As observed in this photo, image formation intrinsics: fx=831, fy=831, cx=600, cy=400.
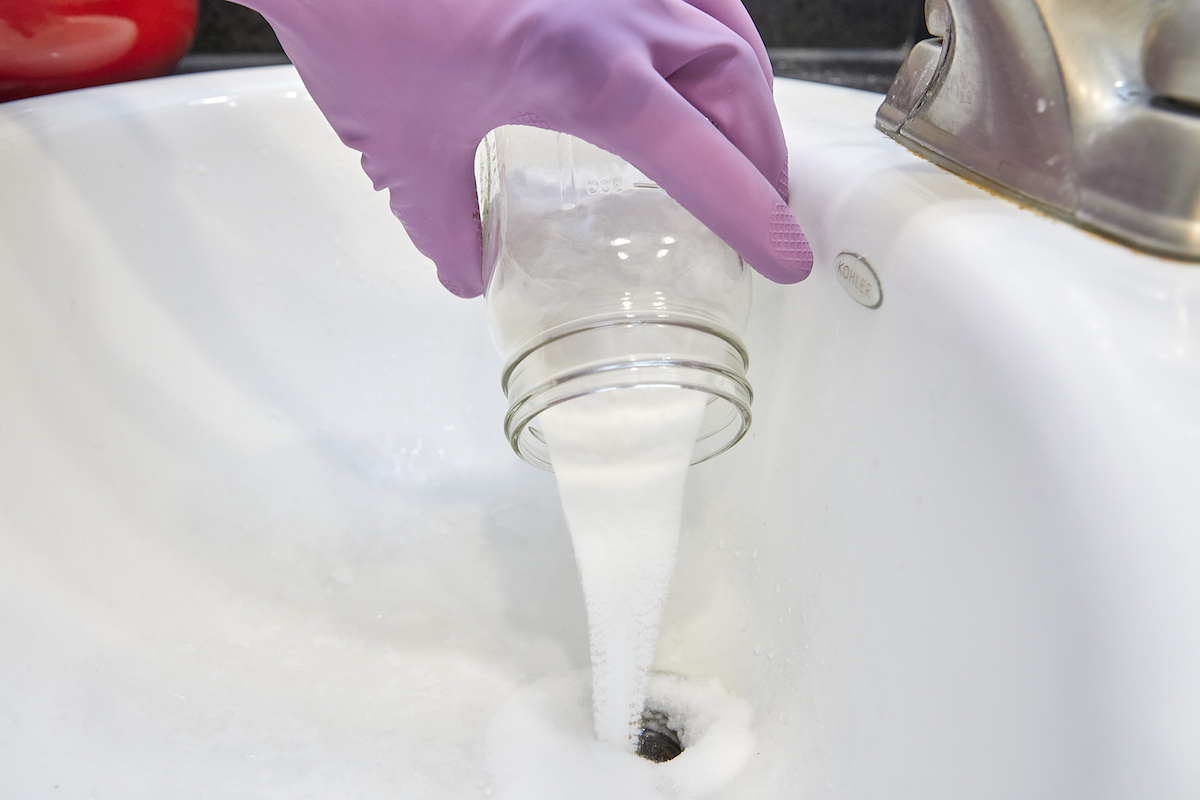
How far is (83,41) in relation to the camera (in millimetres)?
533

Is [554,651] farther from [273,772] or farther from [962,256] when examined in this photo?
[962,256]

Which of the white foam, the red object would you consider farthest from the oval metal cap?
the red object

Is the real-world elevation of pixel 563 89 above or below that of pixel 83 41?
above

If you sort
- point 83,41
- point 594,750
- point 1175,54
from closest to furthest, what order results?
point 1175,54 < point 594,750 < point 83,41

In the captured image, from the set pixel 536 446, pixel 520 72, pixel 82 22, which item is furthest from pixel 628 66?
pixel 82 22

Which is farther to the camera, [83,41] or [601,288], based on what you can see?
[83,41]

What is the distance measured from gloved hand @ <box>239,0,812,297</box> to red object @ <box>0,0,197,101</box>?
0.32 m

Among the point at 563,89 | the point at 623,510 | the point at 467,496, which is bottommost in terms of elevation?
the point at 467,496

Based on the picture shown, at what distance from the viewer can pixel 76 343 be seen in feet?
1.47

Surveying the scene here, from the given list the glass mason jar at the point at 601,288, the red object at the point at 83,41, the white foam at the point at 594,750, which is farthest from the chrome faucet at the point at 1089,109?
the red object at the point at 83,41

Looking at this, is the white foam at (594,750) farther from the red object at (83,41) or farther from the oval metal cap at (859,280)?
the red object at (83,41)

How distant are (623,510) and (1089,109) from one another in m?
0.21

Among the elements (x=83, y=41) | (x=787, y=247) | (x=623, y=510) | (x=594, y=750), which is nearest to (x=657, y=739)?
(x=594, y=750)

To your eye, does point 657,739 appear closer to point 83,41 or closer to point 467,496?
point 467,496
